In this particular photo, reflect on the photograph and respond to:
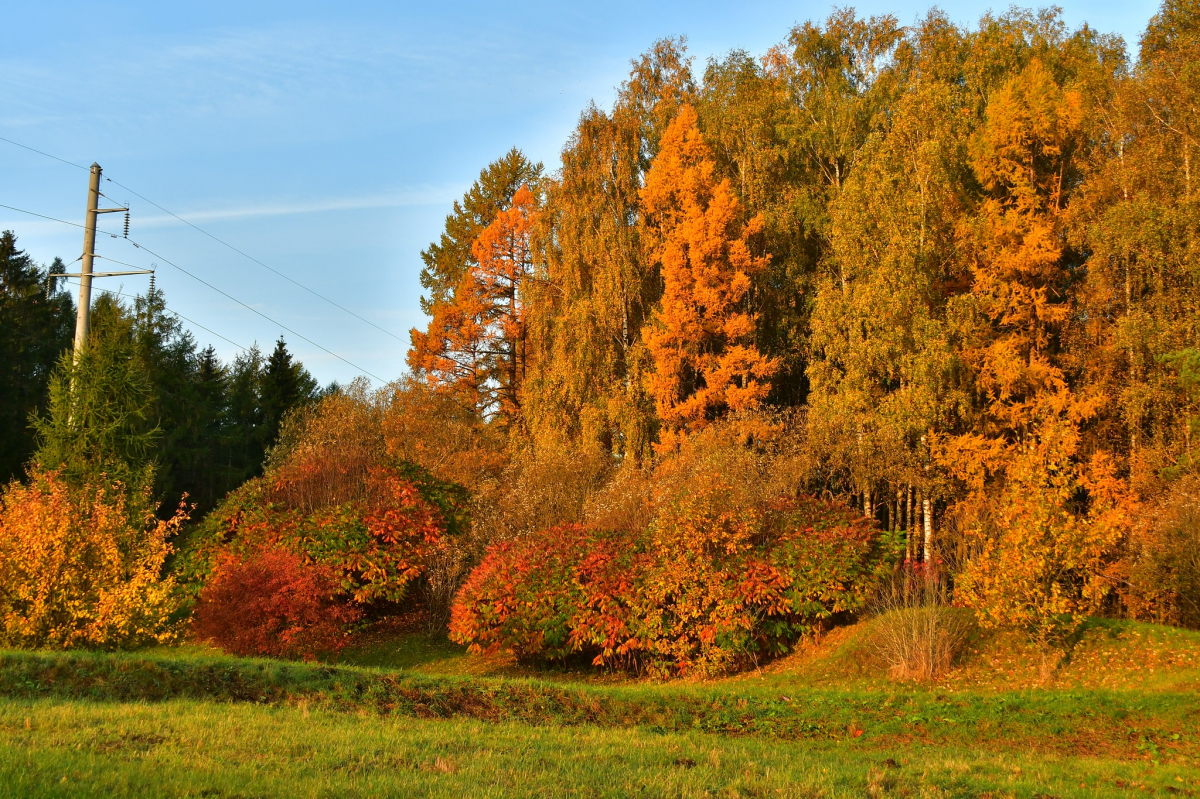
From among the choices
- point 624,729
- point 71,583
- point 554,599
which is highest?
point 71,583

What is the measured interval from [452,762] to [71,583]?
9.55 meters

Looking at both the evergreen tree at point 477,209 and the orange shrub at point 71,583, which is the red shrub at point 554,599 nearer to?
the orange shrub at point 71,583

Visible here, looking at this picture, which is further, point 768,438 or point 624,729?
point 768,438

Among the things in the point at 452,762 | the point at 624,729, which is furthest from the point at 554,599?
the point at 452,762

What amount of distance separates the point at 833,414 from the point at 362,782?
1604cm

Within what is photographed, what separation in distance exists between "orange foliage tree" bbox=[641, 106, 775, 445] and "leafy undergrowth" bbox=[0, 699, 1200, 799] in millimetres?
14101

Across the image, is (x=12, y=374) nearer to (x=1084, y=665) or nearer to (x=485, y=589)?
(x=485, y=589)

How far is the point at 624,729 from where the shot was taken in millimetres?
9242

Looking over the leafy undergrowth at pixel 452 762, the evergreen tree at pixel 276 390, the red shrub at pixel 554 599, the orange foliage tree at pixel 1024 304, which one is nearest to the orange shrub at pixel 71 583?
the leafy undergrowth at pixel 452 762

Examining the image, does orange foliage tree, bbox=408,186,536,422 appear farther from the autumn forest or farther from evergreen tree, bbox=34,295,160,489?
evergreen tree, bbox=34,295,160,489

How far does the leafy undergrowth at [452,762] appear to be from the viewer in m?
5.35

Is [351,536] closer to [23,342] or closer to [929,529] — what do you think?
[929,529]

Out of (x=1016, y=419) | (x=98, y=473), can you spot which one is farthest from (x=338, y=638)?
(x=1016, y=419)

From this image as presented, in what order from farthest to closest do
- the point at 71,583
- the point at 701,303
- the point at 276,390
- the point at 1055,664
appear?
the point at 276,390 < the point at 701,303 < the point at 71,583 < the point at 1055,664
